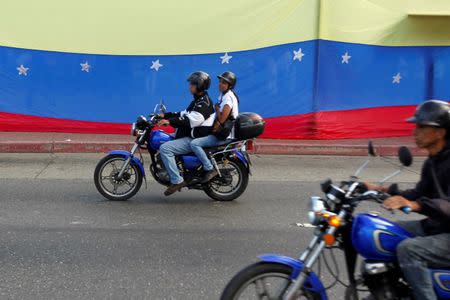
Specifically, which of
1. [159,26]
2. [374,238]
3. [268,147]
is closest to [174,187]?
[374,238]

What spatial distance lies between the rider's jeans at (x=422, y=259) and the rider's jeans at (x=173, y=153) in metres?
4.18

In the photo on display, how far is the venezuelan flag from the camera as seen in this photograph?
39.1 feet

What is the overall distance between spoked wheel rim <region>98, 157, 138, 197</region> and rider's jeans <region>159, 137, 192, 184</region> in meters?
0.52

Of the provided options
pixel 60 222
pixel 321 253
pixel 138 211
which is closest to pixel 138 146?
pixel 138 211

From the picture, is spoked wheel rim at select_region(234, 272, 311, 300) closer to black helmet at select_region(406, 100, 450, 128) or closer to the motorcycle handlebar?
the motorcycle handlebar

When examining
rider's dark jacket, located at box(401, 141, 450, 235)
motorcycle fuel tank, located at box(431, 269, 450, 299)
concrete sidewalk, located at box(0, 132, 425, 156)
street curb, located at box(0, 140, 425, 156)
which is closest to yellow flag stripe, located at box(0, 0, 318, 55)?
concrete sidewalk, located at box(0, 132, 425, 156)

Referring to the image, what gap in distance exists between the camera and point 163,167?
22.9 ft

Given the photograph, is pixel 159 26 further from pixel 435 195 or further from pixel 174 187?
pixel 435 195

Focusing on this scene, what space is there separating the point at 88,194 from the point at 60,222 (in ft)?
4.56

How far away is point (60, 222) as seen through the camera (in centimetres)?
606

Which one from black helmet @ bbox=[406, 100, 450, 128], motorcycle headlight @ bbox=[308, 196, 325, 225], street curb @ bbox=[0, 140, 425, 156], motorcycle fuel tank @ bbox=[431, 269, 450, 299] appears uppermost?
black helmet @ bbox=[406, 100, 450, 128]

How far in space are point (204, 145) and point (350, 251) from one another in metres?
3.97

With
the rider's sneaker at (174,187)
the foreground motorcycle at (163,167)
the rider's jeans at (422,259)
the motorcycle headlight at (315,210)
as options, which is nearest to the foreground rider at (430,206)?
the rider's jeans at (422,259)

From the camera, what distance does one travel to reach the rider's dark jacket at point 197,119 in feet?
22.6
